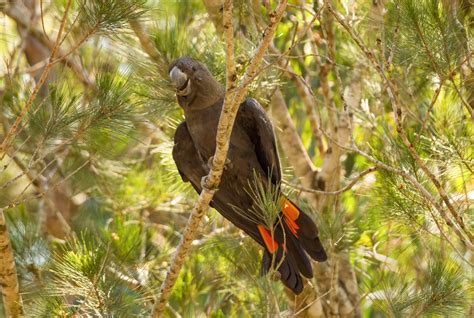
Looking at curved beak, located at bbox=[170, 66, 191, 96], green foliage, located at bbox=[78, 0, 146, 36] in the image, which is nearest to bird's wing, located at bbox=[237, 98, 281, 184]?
curved beak, located at bbox=[170, 66, 191, 96]

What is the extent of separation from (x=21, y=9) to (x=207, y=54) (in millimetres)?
1931

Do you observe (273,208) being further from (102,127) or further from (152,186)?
(152,186)

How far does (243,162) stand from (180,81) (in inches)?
16.8

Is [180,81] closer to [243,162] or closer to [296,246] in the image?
[243,162]

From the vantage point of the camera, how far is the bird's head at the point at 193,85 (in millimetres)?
3289

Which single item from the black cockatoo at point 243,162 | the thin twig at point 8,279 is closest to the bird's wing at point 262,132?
the black cockatoo at point 243,162

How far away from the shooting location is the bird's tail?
3.19m

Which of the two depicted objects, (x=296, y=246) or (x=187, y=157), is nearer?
(x=296, y=246)

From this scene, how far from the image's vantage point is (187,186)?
4023 millimetres

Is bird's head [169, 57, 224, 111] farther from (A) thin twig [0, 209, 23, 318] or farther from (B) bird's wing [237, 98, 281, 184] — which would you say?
(A) thin twig [0, 209, 23, 318]

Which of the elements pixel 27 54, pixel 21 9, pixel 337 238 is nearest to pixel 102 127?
pixel 337 238

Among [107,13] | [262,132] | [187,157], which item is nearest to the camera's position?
[107,13]

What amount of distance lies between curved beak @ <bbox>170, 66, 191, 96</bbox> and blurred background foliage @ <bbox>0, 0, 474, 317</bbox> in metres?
0.15

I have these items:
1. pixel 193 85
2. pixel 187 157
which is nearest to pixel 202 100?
pixel 193 85
